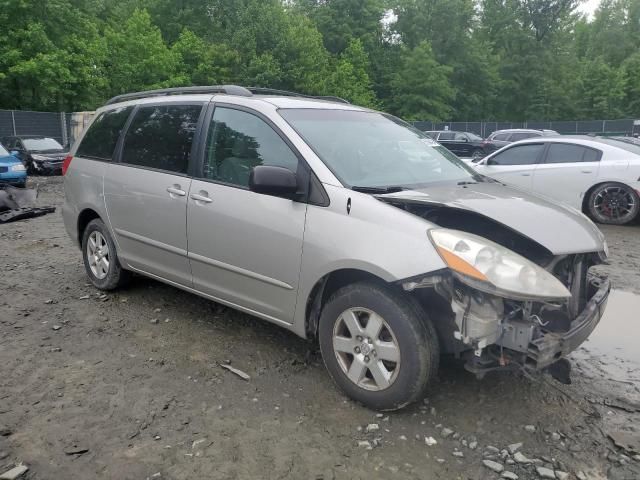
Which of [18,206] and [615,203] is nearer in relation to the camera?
[615,203]

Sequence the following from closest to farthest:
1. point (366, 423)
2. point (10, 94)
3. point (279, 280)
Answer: point (366, 423)
point (279, 280)
point (10, 94)

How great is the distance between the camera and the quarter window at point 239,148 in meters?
3.79

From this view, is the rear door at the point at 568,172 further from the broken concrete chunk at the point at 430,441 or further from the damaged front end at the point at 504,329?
the broken concrete chunk at the point at 430,441

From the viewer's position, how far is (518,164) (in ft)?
34.6

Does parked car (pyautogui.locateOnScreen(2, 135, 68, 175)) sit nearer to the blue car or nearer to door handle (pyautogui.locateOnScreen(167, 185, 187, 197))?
the blue car

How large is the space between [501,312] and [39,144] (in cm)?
1977

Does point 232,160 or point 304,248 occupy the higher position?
point 232,160

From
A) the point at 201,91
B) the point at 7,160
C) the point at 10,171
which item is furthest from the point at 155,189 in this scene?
the point at 7,160

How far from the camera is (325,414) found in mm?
3250

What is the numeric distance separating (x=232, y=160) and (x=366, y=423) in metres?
2.02

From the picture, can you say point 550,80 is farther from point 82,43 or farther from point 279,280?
point 279,280

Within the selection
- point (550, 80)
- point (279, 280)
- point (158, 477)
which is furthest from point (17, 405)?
point (550, 80)

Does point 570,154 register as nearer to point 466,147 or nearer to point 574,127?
point 466,147

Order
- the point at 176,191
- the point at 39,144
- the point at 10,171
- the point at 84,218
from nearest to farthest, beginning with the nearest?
the point at 176,191 → the point at 84,218 → the point at 10,171 → the point at 39,144
